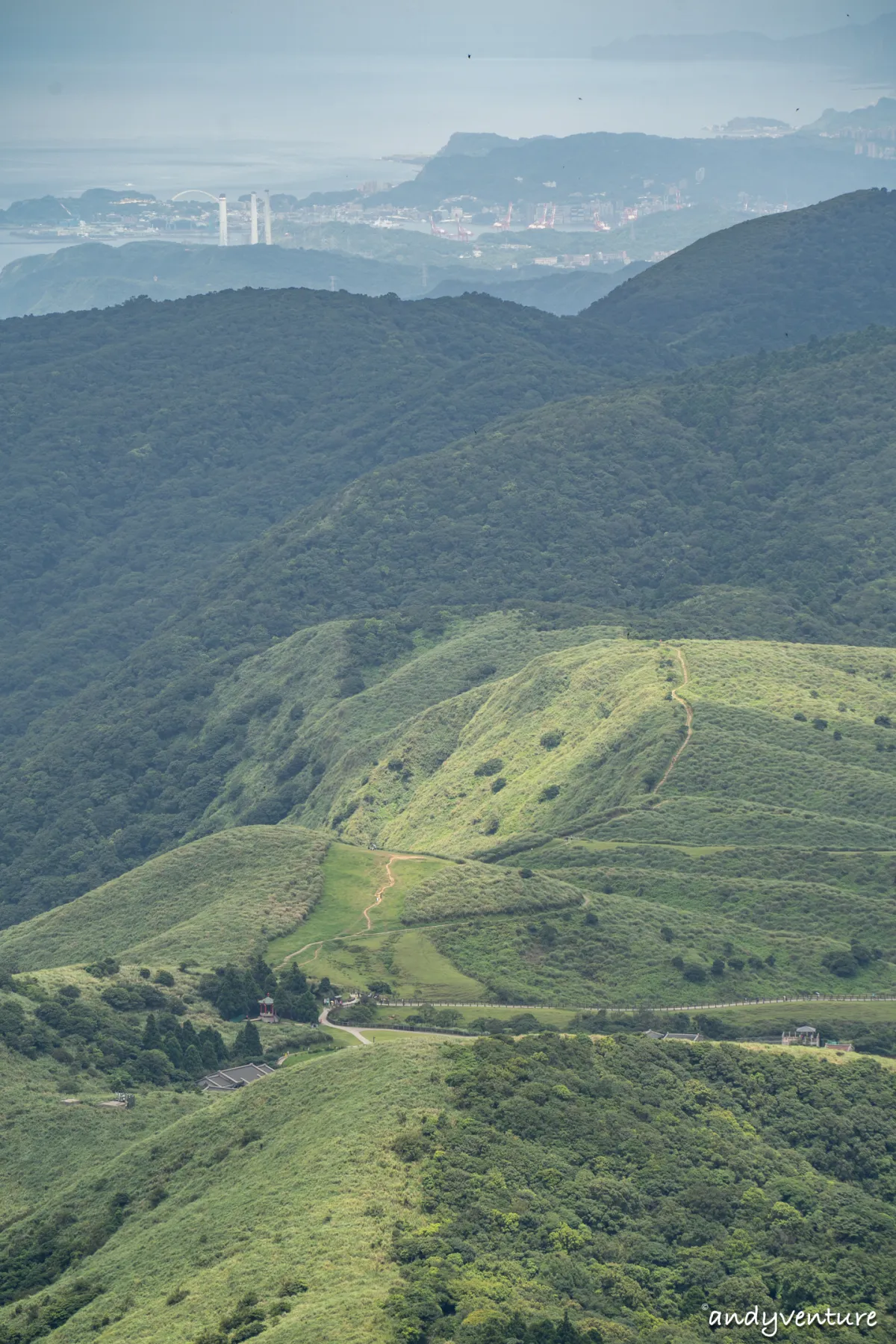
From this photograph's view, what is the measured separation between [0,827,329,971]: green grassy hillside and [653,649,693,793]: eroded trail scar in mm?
21914

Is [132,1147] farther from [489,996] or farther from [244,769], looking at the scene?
[244,769]

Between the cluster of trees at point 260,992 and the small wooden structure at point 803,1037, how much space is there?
21622 millimetres

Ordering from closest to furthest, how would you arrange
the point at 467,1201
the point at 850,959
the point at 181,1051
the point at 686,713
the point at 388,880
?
1. the point at 467,1201
2. the point at 181,1051
3. the point at 850,959
4. the point at 388,880
5. the point at 686,713

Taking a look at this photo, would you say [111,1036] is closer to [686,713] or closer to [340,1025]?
[340,1025]

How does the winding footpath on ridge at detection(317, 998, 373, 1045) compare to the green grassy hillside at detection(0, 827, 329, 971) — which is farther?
the green grassy hillside at detection(0, 827, 329, 971)

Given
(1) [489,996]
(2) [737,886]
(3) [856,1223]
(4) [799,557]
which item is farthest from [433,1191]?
(4) [799,557]

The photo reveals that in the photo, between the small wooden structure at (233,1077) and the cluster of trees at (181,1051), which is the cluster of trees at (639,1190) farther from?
the cluster of trees at (181,1051)

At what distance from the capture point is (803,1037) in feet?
299

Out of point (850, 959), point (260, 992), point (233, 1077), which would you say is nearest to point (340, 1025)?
point (260, 992)

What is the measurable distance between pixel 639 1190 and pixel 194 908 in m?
53.1

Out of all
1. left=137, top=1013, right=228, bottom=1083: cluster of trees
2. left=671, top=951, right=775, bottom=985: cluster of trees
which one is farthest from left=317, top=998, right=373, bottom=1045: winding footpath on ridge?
left=671, top=951, right=775, bottom=985: cluster of trees

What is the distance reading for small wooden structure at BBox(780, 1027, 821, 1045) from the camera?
90312mm

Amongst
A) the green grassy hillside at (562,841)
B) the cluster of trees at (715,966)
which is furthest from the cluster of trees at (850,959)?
the cluster of trees at (715,966)

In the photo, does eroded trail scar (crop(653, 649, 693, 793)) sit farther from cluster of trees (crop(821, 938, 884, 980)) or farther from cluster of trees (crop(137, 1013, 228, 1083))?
cluster of trees (crop(137, 1013, 228, 1083))
